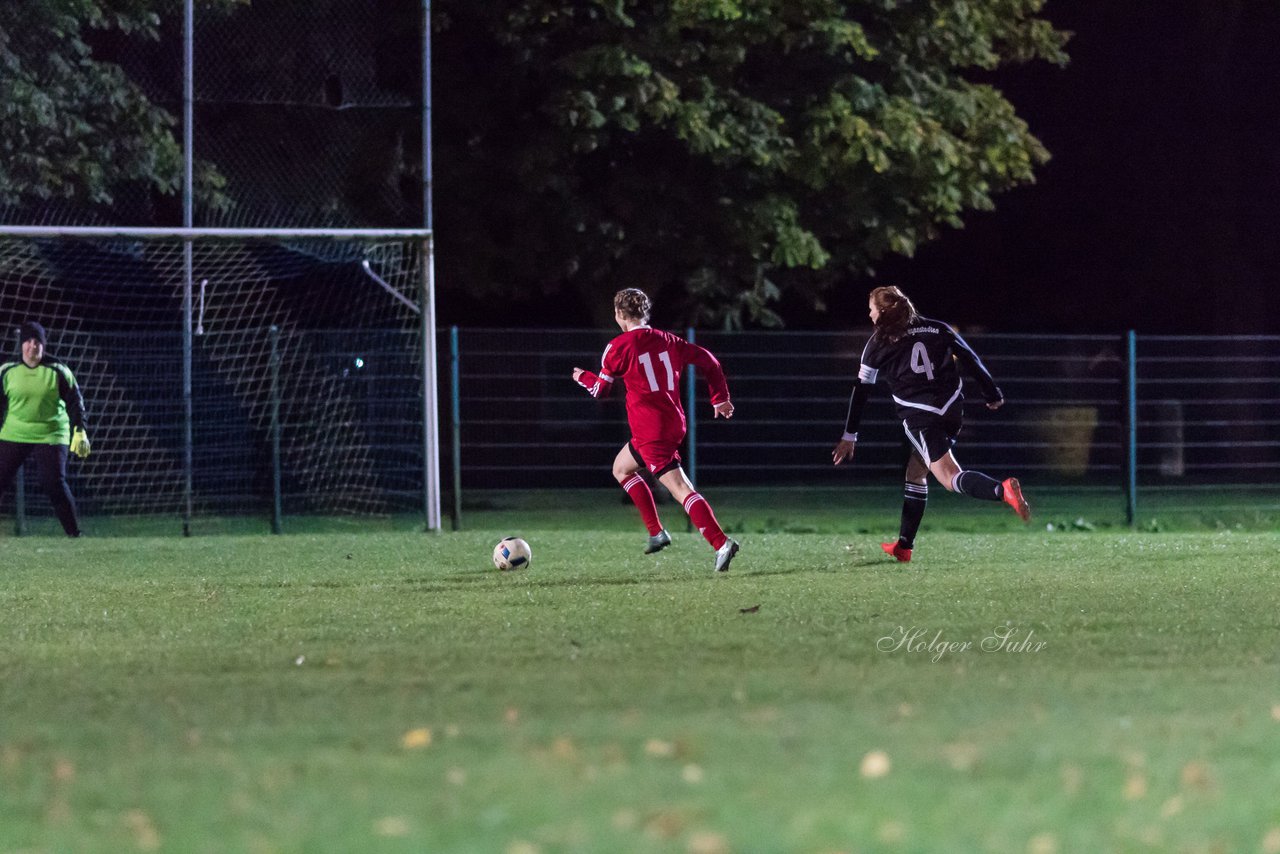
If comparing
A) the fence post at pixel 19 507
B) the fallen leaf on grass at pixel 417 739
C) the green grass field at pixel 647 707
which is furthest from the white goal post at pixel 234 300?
the fallen leaf on grass at pixel 417 739

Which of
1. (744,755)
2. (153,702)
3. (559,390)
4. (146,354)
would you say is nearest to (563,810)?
(744,755)

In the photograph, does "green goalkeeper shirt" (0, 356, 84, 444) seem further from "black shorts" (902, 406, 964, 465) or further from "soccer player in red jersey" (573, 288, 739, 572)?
"black shorts" (902, 406, 964, 465)

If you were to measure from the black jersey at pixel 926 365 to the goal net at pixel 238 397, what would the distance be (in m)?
6.25

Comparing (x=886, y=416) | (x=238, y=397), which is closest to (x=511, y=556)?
(x=238, y=397)

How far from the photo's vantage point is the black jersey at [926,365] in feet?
40.5

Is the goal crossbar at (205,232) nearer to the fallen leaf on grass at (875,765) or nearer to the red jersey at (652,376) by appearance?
the red jersey at (652,376)

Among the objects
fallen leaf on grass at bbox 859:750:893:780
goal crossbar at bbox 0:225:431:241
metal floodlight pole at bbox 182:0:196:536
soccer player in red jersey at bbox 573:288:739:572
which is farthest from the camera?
metal floodlight pole at bbox 182:0:196:536

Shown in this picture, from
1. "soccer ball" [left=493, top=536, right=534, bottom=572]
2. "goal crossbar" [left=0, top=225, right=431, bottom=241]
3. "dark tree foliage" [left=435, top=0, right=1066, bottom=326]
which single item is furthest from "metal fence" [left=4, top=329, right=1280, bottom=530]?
"soccer ball" [left=493, top=536, right=534, bottom=572]

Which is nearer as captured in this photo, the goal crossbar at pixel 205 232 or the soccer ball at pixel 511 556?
the soccer ball at pixel 511 556

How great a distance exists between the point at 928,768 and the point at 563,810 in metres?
1.12

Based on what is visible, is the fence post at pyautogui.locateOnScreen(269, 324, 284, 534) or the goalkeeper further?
the fence post at pyautogui.locateOnScreen(269, 324, 284, 534)

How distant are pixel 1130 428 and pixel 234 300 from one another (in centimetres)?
963

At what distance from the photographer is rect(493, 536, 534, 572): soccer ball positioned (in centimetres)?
1234

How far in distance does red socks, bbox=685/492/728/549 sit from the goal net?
5951 mm
